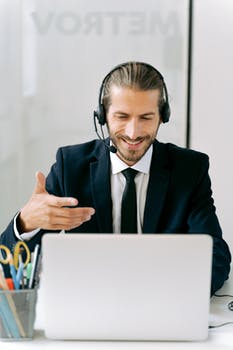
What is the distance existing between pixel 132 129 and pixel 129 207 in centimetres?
24

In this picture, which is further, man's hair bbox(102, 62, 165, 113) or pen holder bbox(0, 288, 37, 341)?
man's hair bbox(102, 62, 165, 113)

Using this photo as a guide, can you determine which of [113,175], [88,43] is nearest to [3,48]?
[88,43]

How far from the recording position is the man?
6.31 ft

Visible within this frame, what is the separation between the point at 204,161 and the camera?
2064mm

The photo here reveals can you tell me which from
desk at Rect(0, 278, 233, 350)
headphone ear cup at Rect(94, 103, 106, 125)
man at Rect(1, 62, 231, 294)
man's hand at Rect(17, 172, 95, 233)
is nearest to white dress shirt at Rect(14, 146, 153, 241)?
man at Rect(1, 62, 231, 294)

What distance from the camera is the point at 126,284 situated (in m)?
1.30

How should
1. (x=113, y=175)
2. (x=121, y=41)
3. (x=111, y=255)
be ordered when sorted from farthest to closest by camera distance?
1. (x=121, y=41)
2. (x=113, y=175)
3. (x=111, y=255)

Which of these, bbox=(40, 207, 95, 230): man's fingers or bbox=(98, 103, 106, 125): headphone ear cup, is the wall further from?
bbox=(40, 207, 95, 230): man's fingers

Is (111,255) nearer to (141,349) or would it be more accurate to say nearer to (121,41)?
(141,349)

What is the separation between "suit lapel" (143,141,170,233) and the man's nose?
5.5 inches

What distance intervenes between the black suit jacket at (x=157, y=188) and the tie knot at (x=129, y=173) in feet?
0.18

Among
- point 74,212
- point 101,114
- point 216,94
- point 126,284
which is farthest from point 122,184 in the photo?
point 216,94

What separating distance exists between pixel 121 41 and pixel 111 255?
1.95 m

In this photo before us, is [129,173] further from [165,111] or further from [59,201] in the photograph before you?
[59,201]
